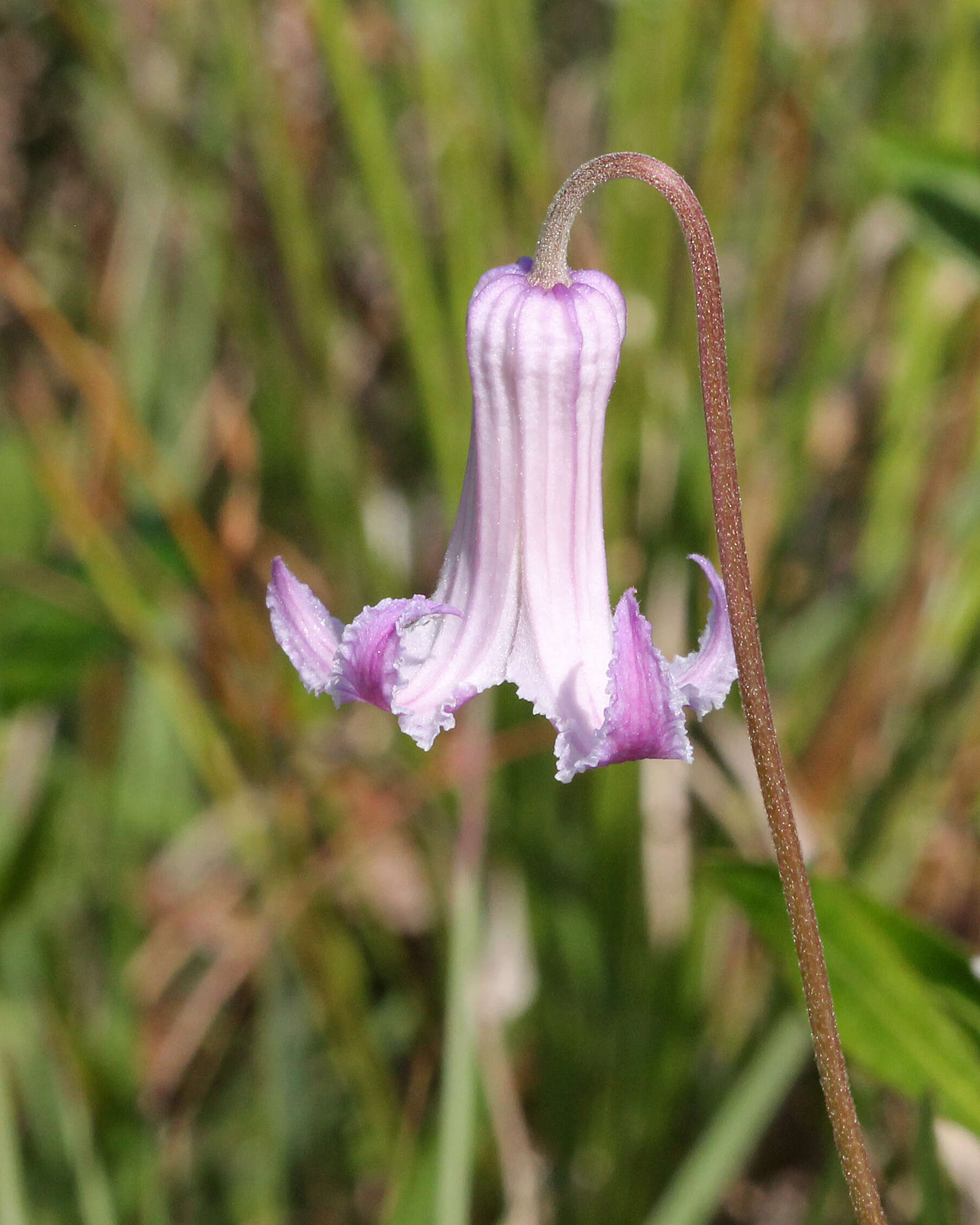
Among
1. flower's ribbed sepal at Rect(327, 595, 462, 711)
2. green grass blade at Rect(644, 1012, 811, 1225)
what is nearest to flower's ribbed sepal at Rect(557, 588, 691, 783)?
flower's ribbed sepal at Rect(327, 595, 462, 711)

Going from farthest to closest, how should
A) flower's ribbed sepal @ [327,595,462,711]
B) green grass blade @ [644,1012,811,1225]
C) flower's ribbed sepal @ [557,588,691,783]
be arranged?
1. green grass blade @ [644,1012,811,1225]
2. flower's ribbed sepal @ [327,595,462,711]
3. flower's ribbed sepal @ [557,588,691,783]

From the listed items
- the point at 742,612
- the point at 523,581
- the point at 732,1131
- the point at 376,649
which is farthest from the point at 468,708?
the point at 742,612

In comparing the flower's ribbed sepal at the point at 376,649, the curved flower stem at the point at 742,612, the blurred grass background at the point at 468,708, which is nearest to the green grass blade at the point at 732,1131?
Answer: the blurred grass background at the point at 468,708

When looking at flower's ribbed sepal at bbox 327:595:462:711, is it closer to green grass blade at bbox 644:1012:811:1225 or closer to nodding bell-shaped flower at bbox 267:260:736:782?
nodding bell-shaped flower at bbox 267:260:736:782

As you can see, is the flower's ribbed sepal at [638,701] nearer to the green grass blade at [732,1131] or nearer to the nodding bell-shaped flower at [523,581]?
the nodding bell-shaped flower at [523,581]

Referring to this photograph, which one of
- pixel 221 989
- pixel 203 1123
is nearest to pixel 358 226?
pixel 221 989

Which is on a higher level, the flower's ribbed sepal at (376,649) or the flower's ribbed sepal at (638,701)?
the flower's ribbed sepal at (376,649)

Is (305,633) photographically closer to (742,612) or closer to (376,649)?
(376,649)
